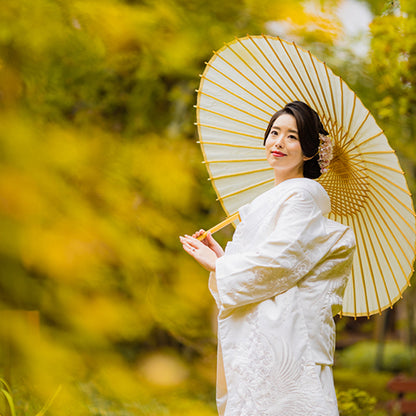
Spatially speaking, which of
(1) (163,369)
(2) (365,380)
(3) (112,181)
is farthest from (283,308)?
(2) (365,380)

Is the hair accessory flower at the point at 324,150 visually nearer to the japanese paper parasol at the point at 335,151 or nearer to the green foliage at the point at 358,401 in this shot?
the japanese paper parasol at the point at 335,151

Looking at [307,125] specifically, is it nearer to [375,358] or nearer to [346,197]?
[346,197]

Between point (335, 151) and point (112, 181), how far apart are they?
297 centimetres

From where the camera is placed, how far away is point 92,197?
477 centimetres

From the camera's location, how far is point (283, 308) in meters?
1.71

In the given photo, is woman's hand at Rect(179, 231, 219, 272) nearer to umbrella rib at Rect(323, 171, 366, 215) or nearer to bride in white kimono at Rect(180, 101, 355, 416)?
bride in white kimono at Rect(180, 101, 355, 416)

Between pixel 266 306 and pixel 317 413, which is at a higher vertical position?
pixel 266 306

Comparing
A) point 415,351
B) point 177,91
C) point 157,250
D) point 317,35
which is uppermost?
point 317,35

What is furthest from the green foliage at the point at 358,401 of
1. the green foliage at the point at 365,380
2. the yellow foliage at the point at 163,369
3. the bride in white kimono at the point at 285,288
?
the bride in white kimono at the point at 285,288

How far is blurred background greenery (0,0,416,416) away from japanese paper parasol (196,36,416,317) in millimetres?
2255

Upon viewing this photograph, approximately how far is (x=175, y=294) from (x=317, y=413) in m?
3.35

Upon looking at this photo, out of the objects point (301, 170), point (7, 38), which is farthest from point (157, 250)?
point (301, 170)

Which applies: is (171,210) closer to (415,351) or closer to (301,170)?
(301,170)

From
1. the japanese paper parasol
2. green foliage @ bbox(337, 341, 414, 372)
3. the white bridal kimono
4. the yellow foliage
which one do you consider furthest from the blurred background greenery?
green foliage @ bbox(337, 341, 414, 372)
